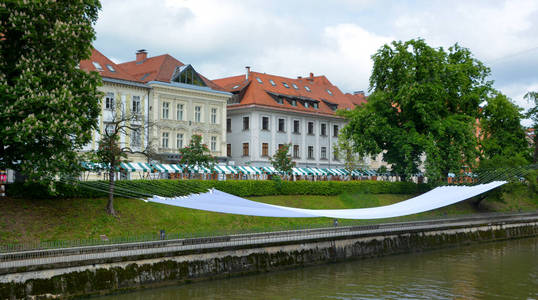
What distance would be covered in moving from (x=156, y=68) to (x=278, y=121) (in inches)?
640

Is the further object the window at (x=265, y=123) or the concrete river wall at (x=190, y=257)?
the window at (x=265, y=123)

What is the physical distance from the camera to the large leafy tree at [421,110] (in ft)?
170

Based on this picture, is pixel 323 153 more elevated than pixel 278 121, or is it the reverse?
pixel 278 121

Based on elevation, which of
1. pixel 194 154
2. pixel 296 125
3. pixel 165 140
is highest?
pixel 296 125

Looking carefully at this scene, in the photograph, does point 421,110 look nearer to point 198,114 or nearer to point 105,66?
point 198,114

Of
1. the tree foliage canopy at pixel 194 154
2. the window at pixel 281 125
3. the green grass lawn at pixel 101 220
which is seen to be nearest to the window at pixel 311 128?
the window at pixel 281 125

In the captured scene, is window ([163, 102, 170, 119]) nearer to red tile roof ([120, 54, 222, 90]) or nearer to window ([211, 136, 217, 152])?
red tile roof ([120, 54, 222, 90])

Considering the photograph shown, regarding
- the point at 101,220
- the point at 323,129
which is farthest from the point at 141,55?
the point at 101,220

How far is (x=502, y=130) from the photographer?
60312 millimetres

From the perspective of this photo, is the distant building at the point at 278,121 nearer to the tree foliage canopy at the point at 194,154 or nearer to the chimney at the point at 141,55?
the chimney at the point at 141,55

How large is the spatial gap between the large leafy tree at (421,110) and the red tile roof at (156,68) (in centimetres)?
1817

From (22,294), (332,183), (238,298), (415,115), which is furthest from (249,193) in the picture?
(22,294)

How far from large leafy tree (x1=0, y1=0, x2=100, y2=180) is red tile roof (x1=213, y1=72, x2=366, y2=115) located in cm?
3973

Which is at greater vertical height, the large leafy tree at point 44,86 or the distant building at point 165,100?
the distant building at point 165,100
